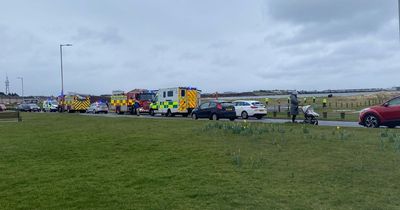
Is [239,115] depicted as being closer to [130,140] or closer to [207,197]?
[130,140]

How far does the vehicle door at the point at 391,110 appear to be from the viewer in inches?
790

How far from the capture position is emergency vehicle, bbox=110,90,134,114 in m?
48.8

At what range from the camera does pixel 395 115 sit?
20078 mm

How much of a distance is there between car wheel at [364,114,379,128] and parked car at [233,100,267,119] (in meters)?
13.2

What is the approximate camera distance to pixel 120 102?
1987 inches

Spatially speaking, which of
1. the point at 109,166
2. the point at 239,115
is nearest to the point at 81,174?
the point at 109,166

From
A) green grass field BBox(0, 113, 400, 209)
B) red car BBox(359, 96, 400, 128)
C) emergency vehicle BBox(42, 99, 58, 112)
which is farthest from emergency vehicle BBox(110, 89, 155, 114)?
green grass field BBox(0, 113, 400, 209)

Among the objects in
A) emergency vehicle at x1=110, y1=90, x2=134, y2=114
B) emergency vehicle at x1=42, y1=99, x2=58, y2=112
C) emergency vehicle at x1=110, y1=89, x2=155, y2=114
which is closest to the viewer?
emergency vehicle at x1=110, y1=89, x2=155, y2=114

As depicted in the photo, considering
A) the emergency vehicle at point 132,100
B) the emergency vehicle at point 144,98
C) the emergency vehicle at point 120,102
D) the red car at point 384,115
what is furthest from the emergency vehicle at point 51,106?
the red car at point 384,115

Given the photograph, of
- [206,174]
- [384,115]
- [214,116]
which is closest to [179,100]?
[214,116]

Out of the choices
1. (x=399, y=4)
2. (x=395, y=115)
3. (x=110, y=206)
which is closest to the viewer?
(x=399, y=4)

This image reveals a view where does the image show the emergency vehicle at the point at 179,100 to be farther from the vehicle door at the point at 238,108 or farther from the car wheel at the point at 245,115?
the car wheel at the point at 245,115

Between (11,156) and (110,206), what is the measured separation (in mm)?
6193

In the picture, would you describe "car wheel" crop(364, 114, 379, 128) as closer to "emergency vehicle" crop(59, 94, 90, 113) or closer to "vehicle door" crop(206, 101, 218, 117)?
"vehicle door" crop(206, 101, 218, 117)
